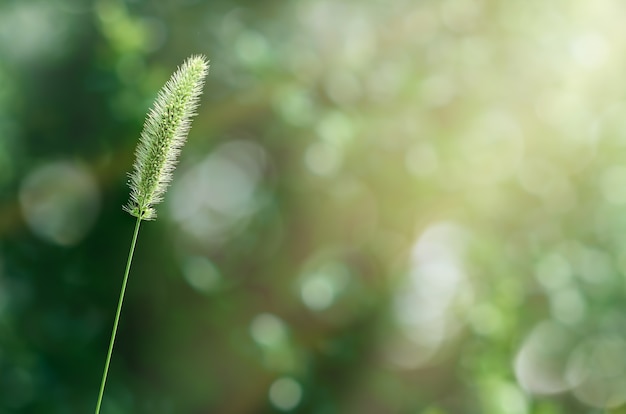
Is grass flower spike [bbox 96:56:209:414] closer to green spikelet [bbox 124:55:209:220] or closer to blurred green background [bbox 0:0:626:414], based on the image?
green spikelet [bbox 124:55:209:220]

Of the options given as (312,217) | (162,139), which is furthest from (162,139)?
(312,217)

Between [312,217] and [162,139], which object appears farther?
[312,217]

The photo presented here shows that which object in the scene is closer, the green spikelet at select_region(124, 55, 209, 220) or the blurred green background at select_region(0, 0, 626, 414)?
the green spikelet at select_region(124, 55, 209, 220)

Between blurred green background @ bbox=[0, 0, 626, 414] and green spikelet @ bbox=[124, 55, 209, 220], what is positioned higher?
blurred green background @ bbox=[0, 0, 626, 414]

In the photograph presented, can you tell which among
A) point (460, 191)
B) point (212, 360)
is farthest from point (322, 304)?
point (460, 191)

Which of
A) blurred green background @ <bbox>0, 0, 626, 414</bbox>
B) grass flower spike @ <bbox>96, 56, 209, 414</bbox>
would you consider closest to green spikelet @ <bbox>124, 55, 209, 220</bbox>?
grass flower spike @ <bbox>96, 56, 209, 414</bbox>

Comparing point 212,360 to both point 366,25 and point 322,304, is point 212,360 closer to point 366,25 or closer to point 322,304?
point 322,304

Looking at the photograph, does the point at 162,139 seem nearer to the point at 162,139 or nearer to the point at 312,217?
the point at 162,139
